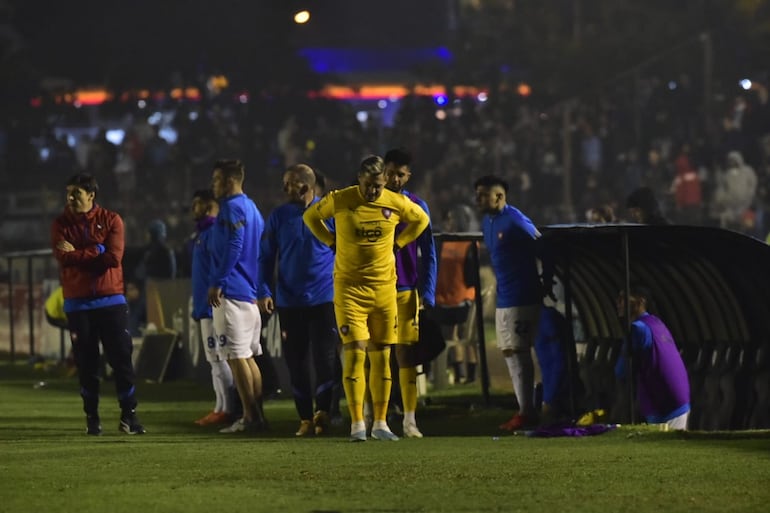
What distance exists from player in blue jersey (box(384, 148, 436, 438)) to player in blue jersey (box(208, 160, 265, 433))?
129 cm

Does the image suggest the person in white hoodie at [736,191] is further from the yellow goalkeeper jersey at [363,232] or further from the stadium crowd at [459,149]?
the yellow goalkeeper jersey at [363,232]

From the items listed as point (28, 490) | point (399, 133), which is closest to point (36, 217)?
point (399, 133)

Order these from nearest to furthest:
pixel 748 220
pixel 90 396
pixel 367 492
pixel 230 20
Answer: pixel 367 492
pixel 90 396
pixel 748 220
pixel 230 20

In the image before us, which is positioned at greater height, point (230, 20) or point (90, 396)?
point (230, 20)

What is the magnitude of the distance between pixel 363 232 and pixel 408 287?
844 mm

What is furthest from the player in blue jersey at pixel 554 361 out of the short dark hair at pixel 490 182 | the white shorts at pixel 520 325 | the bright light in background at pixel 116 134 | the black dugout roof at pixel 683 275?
the bright light in background at pixel 116 134

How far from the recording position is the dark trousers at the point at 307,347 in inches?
557

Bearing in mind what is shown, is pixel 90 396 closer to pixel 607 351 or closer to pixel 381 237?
pixel 381 237

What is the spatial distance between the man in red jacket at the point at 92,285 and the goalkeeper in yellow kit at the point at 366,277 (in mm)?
1845

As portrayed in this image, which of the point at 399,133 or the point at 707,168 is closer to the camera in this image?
→ the point at 707,168

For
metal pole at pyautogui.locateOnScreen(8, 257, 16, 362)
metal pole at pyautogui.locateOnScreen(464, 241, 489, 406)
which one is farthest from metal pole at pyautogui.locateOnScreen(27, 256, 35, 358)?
metal pole at pyautogui.locateOnScreen(464, 241, 489, 406)

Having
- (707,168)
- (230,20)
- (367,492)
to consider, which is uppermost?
(230,20)

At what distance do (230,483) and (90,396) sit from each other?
416cm

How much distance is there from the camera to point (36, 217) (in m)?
35.6
